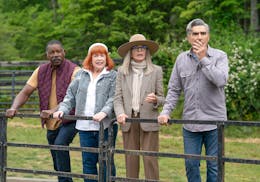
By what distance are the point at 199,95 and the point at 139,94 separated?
2.50ft

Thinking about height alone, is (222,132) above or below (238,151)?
above

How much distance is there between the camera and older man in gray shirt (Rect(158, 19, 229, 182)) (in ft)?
19.4

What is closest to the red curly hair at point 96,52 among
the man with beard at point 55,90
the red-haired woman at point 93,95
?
the red-haired woman at point 93,95

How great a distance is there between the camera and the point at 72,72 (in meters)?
7.19

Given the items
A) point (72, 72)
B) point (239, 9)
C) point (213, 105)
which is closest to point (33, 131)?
point (72, 72)

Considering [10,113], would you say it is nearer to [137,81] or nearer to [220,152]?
[137,81]

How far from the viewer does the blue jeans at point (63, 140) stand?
7020mm

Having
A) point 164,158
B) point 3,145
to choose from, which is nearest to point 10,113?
point 3,145

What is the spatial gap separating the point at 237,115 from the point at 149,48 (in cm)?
848

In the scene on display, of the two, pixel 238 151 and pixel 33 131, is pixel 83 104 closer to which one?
pixel 238 151

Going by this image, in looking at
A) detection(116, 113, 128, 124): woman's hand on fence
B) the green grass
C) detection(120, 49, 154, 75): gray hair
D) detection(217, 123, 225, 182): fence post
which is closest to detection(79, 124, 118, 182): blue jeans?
detection(116, 113, 128, 124): woman's hand on fence

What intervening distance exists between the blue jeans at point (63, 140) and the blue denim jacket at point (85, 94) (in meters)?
0.31

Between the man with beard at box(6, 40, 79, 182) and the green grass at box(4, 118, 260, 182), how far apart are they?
172 cm

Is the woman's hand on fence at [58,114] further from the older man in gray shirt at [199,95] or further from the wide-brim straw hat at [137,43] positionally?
the older man in gray shirt at [199,95]
